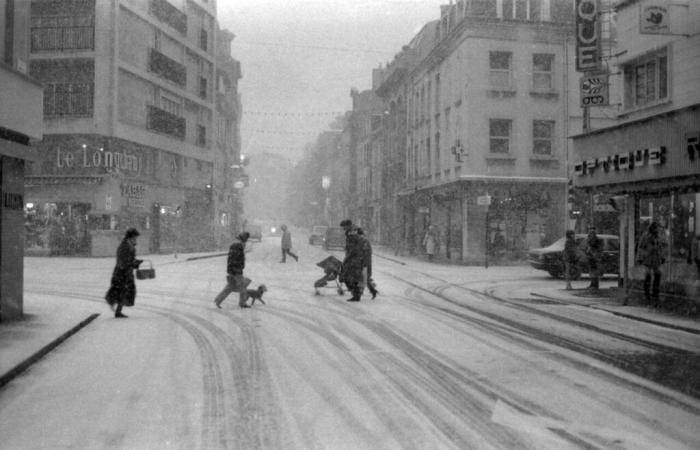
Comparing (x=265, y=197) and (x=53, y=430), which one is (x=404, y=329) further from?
(x=265, y=197)

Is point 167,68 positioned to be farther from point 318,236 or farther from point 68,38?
point 318,236

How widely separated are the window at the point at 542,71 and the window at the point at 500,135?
2262 mm

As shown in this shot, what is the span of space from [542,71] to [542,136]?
3069 millimetres

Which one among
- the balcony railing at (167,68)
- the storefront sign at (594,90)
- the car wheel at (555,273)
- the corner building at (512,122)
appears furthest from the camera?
the balcony railing at (167,68)

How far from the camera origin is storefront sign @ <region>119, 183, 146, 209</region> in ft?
115

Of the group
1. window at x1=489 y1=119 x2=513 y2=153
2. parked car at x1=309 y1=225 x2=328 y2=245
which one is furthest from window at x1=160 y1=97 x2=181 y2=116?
parked car at x1=309 y1=225 x2=328 y2=245

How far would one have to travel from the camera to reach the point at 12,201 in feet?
39.0

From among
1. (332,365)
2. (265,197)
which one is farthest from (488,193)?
(265,197)

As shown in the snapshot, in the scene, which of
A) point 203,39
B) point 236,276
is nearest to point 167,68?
point 203,39

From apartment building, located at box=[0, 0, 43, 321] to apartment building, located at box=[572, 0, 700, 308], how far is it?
40.0 ft

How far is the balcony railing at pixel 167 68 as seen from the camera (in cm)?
3719

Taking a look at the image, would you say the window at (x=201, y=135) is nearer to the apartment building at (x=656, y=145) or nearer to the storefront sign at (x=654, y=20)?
the apartment building at (x=656, y=145)

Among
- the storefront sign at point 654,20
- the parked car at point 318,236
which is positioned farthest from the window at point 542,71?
the parked car at point 318,236

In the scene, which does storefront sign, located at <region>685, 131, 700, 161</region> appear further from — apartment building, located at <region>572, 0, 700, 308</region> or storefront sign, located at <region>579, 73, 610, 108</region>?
storefront sign, located at <region>579, 73, 610, 108</region>
